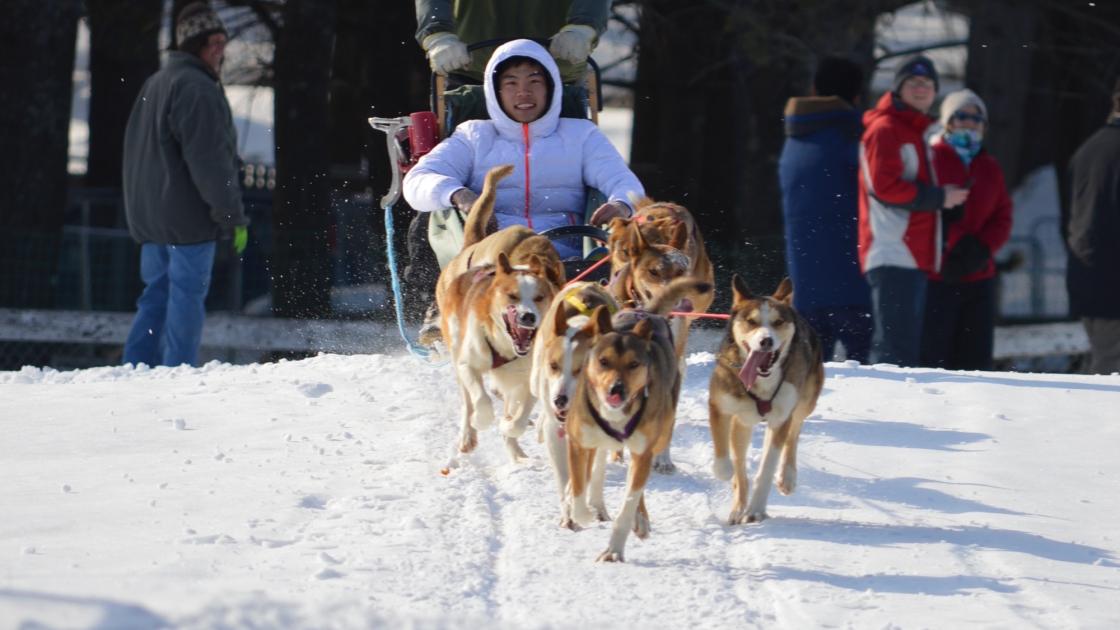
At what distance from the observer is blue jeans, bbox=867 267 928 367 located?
30.5ft

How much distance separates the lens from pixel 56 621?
445cm

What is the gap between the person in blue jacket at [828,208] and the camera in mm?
9188

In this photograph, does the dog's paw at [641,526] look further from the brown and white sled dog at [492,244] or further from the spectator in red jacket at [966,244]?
the spectator in red jacket at [966,244]

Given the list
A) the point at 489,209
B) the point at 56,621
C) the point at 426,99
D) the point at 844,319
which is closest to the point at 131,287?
the point at 426,99

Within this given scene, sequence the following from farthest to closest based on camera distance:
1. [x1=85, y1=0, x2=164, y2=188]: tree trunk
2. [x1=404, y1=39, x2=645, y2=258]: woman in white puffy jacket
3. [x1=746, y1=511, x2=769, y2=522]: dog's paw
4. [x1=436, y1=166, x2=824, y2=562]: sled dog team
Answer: [x1=85, y1=0, x2=164, y2=188]: tree trunk
[x1=404, y1=39, x2=645, y2=258]: woman in white puffy jacket
[x1=746, y1=511, x2=769, y2=522]: dog's paw
[x1=436, y1=166, x2=824, y2=562]: sled dog team

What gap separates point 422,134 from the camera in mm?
8109

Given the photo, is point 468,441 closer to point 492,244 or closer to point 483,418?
point 483,418

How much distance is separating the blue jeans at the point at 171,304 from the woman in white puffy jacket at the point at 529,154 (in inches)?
99.6

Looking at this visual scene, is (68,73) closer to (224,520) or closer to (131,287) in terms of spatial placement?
(131,287)

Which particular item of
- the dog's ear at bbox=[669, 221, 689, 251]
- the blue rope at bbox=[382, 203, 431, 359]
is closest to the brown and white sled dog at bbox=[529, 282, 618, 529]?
the dog's ear at bbox=[669, 221, 689, 251]

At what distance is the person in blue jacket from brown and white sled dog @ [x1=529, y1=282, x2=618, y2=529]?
3.44 metres

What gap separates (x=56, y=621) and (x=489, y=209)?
295 cm

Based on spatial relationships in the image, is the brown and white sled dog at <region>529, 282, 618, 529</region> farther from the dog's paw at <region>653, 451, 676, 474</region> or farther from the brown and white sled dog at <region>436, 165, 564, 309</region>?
the dog's paw at <region>653, 451, 676, 474</region>

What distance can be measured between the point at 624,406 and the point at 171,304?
517cm
